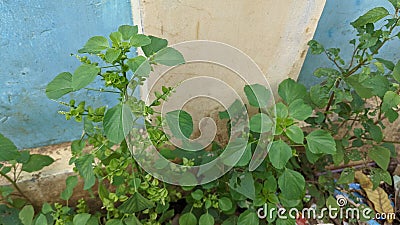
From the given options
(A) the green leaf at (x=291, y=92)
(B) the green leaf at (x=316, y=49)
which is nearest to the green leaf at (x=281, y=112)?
(A) the green leaf at (x=291, y=92)

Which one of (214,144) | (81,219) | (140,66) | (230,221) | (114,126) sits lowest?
(230,221)

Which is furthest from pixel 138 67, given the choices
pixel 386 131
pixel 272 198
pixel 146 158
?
pixel 386 131

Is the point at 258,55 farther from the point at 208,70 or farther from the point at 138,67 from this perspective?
the point at 138,67

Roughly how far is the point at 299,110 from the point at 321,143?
99 millimetres

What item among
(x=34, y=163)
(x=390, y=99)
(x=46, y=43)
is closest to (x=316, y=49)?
(x=390, y=99)

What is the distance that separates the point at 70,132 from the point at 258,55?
2.23 feet

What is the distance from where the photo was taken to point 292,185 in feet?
3.39

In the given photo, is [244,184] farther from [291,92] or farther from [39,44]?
[39,44]

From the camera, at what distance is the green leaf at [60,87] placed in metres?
0.86

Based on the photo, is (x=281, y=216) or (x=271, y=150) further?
(x=281, y=216)

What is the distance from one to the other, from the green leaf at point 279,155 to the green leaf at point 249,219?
9.8 inches

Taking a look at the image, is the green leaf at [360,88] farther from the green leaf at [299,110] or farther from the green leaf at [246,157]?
the green leaf at [246,157]

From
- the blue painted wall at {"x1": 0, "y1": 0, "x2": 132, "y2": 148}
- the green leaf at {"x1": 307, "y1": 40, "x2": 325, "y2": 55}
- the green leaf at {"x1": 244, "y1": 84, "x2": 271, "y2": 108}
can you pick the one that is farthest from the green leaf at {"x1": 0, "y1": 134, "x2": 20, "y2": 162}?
the green leaf at {"x1": 307, "y1": 40, "x2": 325, "y2": 55}

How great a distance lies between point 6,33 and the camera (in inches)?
42.1
